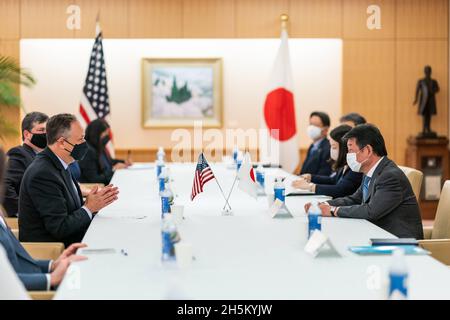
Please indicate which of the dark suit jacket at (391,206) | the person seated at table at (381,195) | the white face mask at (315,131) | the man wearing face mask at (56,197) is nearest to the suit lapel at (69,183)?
the man wearing face mask at (56,197)

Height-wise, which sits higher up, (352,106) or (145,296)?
(352,106)

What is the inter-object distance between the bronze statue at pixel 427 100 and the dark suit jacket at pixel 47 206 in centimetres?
705

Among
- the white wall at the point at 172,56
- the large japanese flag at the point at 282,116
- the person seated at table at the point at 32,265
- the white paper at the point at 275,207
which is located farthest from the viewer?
the white wall at the point at 172,56

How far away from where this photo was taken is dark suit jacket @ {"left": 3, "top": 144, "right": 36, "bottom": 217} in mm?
5621

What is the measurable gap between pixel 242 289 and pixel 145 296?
0.36 m

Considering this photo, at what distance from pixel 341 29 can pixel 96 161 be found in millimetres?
4477

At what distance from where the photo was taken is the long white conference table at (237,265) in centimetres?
258

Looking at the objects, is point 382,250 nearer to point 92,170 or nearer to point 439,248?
point 439,248

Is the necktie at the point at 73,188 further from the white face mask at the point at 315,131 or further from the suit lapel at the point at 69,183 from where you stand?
the white face mask at the point at 315,131

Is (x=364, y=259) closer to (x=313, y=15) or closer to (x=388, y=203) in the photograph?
(x=388, y=203)

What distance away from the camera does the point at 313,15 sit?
10492 mm
